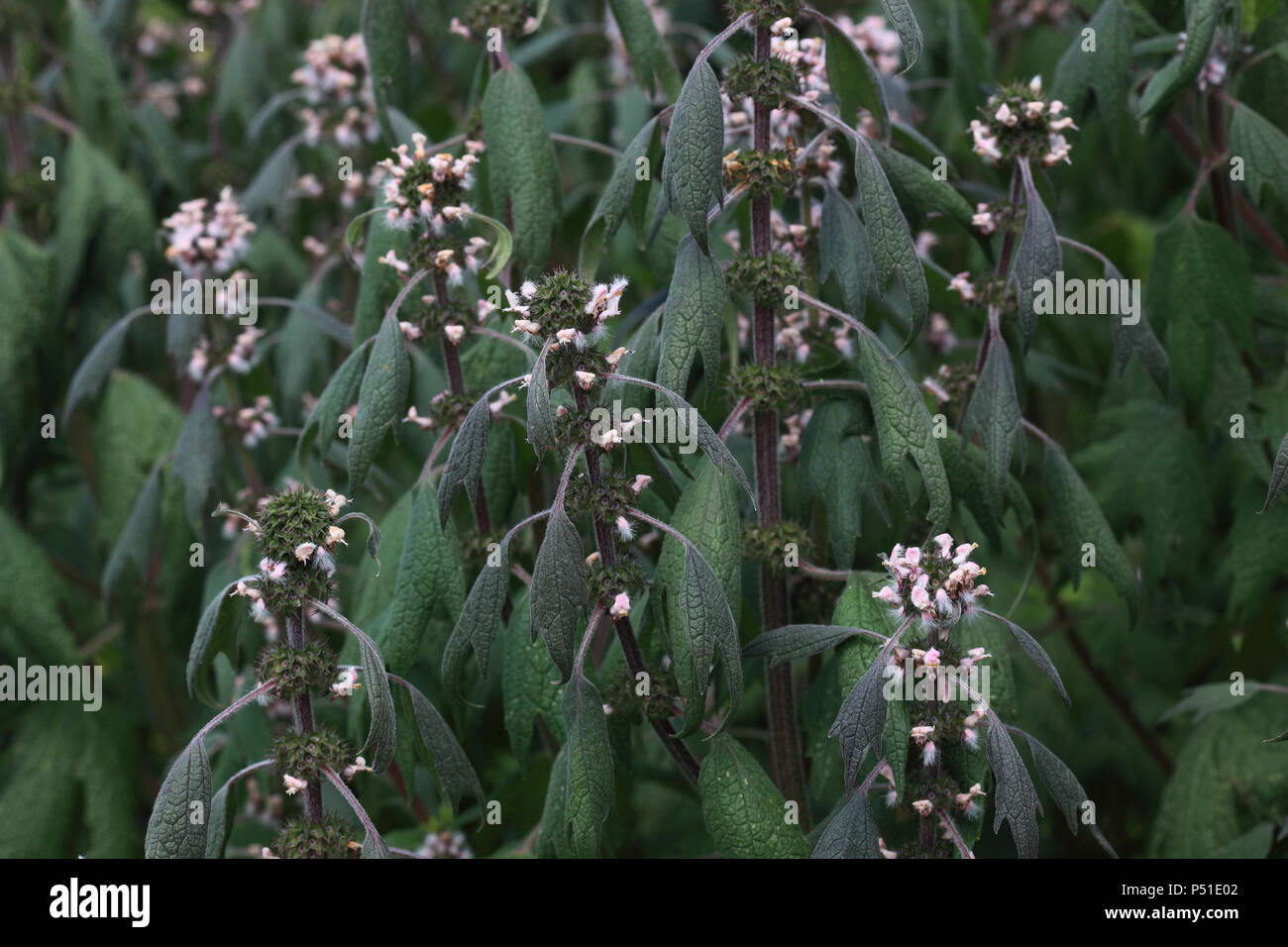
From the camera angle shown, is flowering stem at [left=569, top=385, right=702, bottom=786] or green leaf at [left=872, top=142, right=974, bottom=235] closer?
flowering stem at [left=569, top=385, right=702, bottom=786]

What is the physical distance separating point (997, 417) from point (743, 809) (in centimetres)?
80

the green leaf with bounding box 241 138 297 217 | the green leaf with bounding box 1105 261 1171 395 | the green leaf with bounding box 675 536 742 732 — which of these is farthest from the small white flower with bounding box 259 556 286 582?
the green leaf with bounding box 241 138 297 217

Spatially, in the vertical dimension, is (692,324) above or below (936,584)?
above

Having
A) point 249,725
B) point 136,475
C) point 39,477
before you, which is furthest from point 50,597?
point 39,477

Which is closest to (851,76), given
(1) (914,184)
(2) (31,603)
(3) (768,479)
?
(1) (914,184)

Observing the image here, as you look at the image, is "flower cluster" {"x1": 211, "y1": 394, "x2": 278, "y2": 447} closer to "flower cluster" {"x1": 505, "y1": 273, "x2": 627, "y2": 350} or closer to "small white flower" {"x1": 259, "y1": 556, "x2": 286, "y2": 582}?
"small white flower" {"x1": 259, "y1": 556, "x2": 286, "y2": 582}

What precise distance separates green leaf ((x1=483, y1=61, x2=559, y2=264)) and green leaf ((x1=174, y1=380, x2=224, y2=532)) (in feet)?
2.64

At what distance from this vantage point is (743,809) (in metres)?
2.21

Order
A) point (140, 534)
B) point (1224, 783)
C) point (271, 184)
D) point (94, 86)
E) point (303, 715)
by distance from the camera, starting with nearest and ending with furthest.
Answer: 1. point (303, 715)
2. point (1224, 783)
3. point (140, 534)
4. point (271, 184)
5. point (94, 86)

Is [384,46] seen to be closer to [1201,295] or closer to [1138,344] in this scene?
[1138,344]

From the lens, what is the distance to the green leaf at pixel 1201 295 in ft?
9.53

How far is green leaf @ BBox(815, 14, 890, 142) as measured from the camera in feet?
7.96
